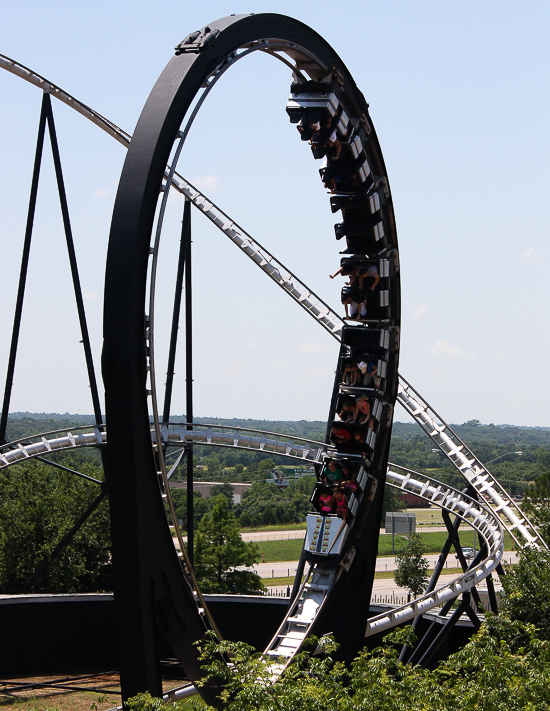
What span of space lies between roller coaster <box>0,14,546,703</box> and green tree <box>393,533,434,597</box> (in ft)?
60.9

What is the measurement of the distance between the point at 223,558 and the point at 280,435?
20.5 metres

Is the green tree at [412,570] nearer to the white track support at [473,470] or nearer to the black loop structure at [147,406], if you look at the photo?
the white track support at [473,470]

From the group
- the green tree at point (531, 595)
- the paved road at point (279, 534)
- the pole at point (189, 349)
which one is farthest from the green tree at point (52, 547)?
the paved road at point (279, 534)

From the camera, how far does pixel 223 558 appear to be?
36.4m

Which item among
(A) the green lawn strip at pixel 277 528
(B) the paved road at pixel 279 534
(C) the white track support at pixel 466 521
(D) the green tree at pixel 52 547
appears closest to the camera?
(C) the white track support at pixel 466 521

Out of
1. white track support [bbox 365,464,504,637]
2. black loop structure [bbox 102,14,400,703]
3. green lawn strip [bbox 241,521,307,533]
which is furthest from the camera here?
green lawn strip [bbox 241,521,307,533]

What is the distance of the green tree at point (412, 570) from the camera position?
39281 millimetres

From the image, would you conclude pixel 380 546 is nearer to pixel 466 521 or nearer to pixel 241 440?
pixel 466 521

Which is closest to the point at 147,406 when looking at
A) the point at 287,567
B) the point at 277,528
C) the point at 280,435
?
the point at 280,435

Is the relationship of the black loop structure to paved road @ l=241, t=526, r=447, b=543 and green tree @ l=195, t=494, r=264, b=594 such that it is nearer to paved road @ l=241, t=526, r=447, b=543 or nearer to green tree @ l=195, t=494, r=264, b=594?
green tree @ l=195, t=494, r=264, b=594

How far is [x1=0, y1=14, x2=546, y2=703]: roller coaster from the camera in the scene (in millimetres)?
9164

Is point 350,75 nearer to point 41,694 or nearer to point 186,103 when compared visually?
point 186,103

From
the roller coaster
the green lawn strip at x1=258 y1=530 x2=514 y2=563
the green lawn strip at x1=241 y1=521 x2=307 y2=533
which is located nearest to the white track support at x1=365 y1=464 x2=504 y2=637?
the roller coaster

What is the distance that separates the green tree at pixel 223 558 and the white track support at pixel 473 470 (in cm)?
1615
